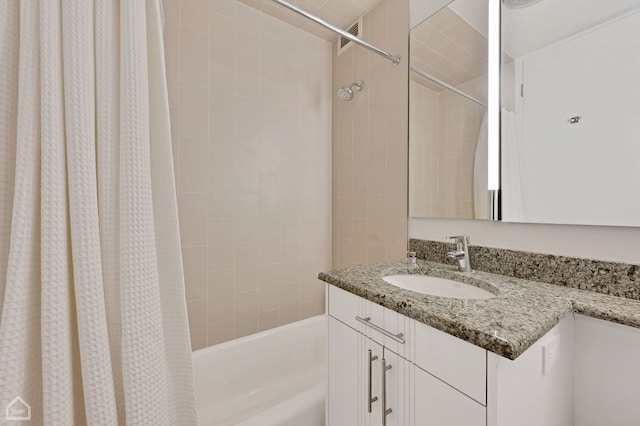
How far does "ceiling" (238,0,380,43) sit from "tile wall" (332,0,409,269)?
0.07m

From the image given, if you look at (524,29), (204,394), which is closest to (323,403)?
(204,394)

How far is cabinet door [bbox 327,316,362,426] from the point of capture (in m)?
0.85

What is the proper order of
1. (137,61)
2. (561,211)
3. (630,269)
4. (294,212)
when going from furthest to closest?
(294,212) → (561,211) → (630,269) → (137,61)

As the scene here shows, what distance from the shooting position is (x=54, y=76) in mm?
460

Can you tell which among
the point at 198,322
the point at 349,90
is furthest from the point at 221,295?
the point at 349,90

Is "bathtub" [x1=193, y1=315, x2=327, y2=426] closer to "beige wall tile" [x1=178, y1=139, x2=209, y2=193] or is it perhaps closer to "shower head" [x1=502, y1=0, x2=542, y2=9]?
"beige wall tile" [x1=178, y1=139, x2=209, y2=193]

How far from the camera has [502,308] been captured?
2.14 ft

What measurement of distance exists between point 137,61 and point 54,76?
0.14 metres

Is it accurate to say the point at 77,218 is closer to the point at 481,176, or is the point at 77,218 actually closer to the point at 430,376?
the point at 430,376

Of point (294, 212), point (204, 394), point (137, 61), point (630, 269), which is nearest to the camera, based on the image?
point (137, 61)

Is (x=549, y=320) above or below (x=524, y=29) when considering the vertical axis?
below

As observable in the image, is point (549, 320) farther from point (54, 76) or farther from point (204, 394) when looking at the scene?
point (204, 394)

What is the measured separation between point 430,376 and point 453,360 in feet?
0.29

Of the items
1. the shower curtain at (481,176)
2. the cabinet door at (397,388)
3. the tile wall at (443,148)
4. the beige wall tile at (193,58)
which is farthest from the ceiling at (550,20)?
the beige wall tile at (193,58)
